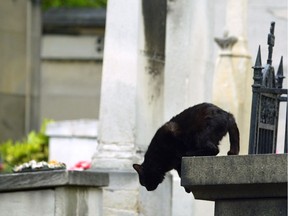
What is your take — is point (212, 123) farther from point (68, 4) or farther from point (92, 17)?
point (68, 4)

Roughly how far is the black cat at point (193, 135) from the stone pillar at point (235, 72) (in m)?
3.23

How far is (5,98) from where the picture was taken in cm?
2372

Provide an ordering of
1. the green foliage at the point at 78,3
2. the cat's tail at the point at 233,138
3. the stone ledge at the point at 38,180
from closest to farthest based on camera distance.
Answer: the cat's tail at the point at 233,138 → the stone ledge at the point at 38,180 → the green foliage at the point at 78,3

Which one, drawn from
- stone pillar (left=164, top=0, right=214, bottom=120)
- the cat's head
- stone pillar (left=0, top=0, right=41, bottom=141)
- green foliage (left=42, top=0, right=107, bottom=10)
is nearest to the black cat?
the cat's head

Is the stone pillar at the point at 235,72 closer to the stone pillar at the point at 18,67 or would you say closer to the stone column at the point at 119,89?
the stone column at the point at 119,89

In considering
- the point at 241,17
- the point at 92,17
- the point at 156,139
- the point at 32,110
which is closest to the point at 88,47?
the point at 92,17

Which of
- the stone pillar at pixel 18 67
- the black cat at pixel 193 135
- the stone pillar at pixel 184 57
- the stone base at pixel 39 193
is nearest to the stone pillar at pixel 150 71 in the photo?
the stone pillar at pixel 184 57

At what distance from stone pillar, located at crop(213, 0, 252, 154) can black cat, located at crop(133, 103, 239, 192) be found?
3.23 metres

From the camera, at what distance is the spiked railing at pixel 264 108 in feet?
37.0

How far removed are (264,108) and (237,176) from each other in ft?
3.47

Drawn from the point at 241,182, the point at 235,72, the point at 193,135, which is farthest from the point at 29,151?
the point at 241,182

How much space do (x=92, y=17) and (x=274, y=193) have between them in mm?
19059

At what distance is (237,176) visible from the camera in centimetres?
1048

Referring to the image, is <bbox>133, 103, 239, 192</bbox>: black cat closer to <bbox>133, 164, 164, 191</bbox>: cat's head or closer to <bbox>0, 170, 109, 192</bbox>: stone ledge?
<bbox>133, 164, 164, 191</bbox>: cat's head
